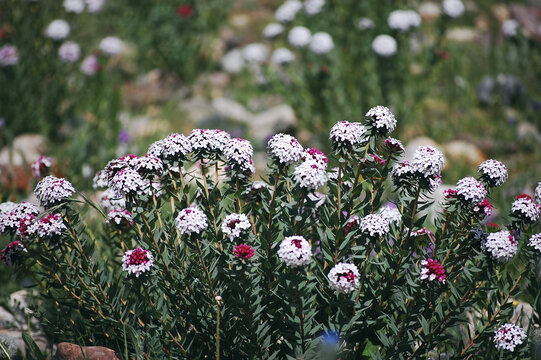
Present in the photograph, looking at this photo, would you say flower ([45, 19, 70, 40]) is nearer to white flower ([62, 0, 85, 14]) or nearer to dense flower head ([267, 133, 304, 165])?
white flower ([62, 0, 85, 14])

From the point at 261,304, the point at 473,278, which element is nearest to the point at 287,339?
the point at 261,304

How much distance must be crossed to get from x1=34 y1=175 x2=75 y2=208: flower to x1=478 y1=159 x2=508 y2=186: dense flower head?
1682 millimetres

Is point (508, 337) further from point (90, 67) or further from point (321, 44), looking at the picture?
point (90, 67)

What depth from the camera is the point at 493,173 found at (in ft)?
6.72

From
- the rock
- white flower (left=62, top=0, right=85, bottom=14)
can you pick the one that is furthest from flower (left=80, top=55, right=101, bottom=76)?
the rock

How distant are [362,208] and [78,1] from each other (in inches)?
213

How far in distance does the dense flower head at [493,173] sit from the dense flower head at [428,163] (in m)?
0.28

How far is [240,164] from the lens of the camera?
203 centimetres

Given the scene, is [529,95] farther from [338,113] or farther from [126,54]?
[126,54]

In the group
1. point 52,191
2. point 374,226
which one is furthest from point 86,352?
point 374,226

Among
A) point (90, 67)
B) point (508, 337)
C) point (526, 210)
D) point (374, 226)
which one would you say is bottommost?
point (508, 337)

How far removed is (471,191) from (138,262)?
1.32 metres

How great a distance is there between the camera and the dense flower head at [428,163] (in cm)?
188

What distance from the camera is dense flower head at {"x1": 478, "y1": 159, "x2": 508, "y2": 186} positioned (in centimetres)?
205
